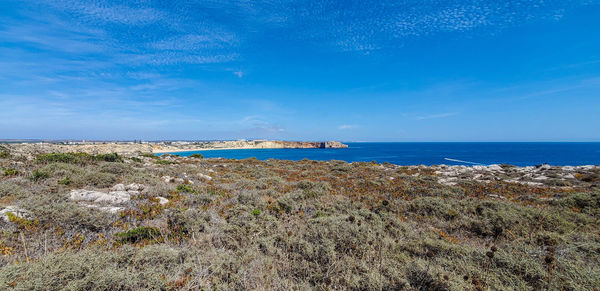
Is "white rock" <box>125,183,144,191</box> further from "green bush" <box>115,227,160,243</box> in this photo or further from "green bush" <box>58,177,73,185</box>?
"green bush" <box>115,227,160,243</box>

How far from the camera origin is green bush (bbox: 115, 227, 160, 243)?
209 inches

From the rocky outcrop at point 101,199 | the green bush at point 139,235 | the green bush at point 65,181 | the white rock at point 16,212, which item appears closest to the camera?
the green bush at point 139,235

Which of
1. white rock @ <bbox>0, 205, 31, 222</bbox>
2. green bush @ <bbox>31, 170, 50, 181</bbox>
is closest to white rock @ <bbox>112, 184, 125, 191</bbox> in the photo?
green bush @ <bbox>31, 170, 50, 181</bbox>

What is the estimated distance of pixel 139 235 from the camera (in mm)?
5484

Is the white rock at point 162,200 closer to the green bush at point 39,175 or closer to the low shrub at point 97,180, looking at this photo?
the low shrub at point 97,180

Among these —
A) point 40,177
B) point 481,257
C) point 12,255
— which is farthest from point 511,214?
point 40,177

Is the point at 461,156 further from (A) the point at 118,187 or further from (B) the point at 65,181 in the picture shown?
(B) the point at 65,181

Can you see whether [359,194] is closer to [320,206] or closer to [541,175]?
[320,206]

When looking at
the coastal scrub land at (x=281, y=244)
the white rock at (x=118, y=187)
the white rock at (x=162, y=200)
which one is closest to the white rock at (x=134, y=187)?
the white rock at (x=118, y=187)

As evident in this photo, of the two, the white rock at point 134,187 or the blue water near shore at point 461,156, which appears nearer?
the white rock at point 134,187

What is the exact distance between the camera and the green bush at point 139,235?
17.4 ft

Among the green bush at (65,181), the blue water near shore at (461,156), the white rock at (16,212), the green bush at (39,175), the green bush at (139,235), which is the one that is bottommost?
the blue water near shore at (461,156)

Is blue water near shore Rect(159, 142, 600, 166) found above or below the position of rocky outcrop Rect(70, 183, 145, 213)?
below

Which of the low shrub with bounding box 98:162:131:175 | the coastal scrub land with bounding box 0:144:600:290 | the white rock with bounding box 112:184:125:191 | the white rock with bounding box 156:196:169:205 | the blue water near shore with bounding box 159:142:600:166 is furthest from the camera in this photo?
the blue water near shore with bounding box 159:142:600:166
